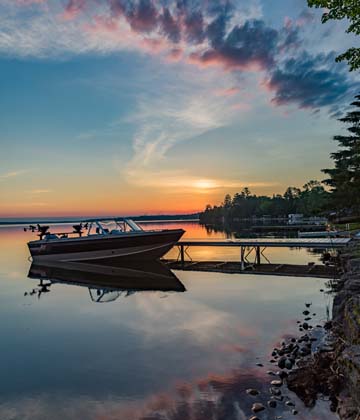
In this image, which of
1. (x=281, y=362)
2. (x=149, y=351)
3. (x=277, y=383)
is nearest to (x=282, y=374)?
(x=277, y=383)

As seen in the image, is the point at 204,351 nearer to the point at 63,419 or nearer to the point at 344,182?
the point at 63,419

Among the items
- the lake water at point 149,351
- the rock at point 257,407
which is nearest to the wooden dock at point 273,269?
the lake water at point 149,351

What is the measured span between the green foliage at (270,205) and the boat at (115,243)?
78.8 m

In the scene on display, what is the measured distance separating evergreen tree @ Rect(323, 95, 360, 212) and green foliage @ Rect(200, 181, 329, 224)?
60735mm

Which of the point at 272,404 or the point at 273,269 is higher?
the point at 273,269

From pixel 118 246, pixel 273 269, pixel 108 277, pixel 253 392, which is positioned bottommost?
pixel 108 277

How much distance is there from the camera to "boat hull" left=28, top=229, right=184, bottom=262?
22.1m

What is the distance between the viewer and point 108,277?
20.6m

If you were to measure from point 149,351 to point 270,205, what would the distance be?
135 m

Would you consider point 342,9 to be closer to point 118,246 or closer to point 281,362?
point 281,362

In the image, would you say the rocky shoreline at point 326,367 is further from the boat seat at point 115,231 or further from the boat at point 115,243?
the boat seat at point 115,231

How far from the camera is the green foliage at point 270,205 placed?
111 meters

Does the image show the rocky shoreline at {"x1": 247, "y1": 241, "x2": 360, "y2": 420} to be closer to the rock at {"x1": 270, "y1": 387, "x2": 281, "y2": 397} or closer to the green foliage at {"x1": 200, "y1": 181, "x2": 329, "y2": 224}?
the rock at {"x1": 270, "y1": 387, "x2": 281, "y2": 397}

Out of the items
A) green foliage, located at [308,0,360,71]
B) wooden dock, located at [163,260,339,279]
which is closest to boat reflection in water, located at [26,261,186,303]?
wooden dock, located at [163,260,339,279]
